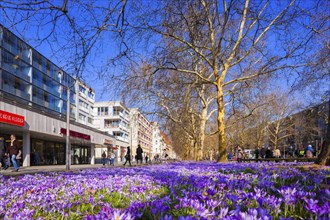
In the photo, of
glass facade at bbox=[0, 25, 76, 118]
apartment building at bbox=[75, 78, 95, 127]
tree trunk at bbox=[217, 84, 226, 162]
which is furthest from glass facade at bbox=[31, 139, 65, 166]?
apartment building at bbox=[75, 78, 95, 127]

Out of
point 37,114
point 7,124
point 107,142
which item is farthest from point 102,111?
point 7,124

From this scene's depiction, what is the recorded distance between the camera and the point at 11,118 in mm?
24281

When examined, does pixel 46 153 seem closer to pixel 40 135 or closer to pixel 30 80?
pixel 40 135

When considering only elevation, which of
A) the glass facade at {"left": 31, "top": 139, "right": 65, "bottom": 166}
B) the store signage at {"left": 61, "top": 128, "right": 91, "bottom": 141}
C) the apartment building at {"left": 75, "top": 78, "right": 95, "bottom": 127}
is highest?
the apartment building at {"left": 75, "top": 78, "right": 95, "bottom": 127}

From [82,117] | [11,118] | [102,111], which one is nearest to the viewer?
[11,118]

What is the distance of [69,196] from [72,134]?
35.4 meters

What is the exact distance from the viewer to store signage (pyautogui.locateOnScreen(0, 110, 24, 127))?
22841mm

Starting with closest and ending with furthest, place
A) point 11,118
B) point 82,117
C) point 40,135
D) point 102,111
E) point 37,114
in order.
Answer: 1. point 11,118
2. point 37,114
3. point 40,135
4. point 82,117
5. point 102,111

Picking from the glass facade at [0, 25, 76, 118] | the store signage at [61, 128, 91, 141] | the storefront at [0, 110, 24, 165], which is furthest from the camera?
the glass facade at [0, 25, 76, 118]

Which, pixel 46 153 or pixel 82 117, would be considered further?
pixel 82 117

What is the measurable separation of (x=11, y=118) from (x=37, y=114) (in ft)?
18.1

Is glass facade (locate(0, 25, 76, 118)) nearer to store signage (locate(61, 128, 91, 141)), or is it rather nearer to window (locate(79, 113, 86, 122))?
store signage (locate(61, 128, 91, 141))

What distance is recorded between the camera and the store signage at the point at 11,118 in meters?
22.8

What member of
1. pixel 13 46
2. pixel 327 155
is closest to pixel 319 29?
pixel 327 155
